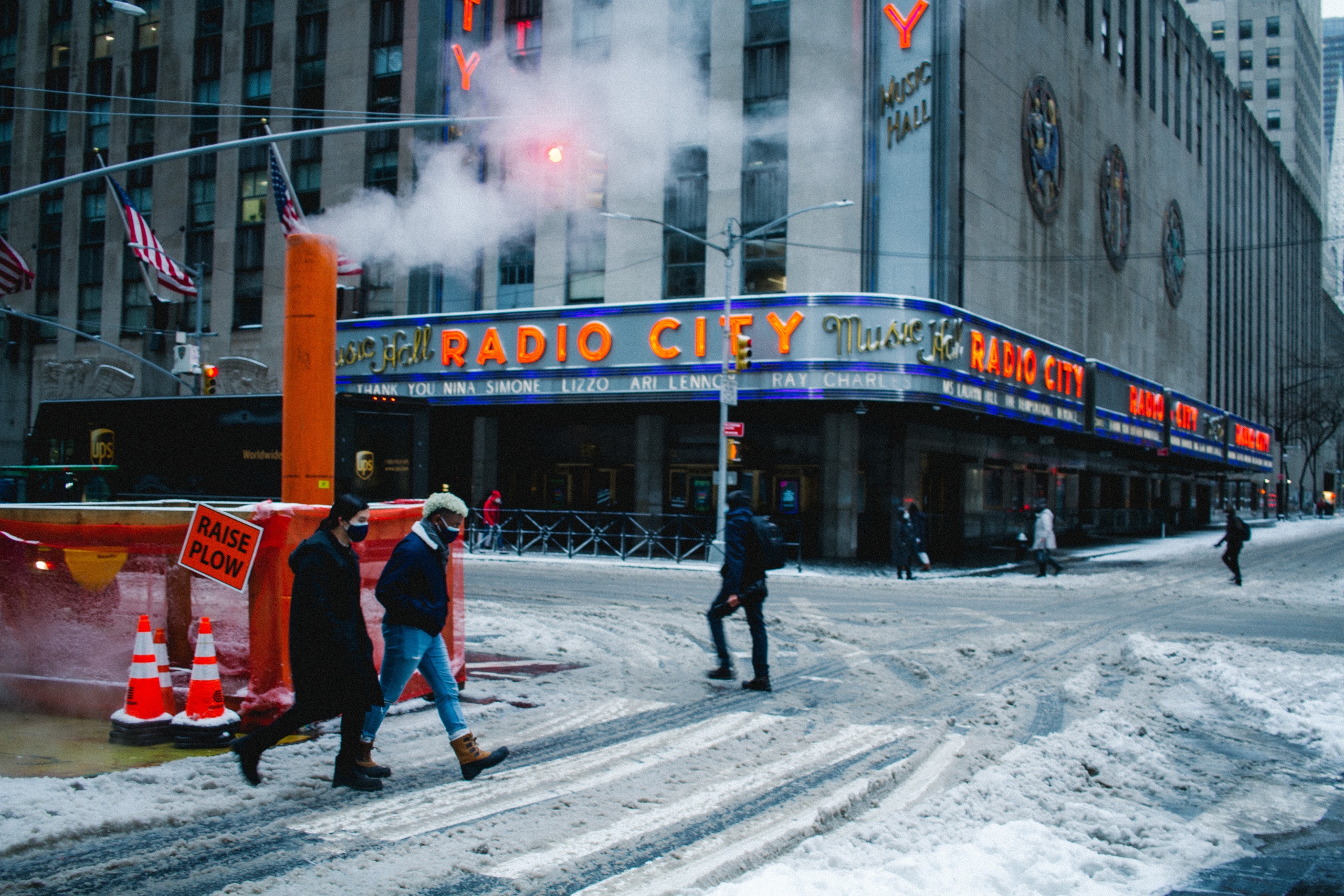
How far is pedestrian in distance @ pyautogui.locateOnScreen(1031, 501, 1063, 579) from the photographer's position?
70.7 feet

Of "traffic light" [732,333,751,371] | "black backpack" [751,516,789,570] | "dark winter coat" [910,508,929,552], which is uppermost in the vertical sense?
"traffic light" [732,333,751,371]

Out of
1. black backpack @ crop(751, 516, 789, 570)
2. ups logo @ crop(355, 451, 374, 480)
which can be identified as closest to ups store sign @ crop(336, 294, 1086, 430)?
ups logo @ crop(355, 451, 374, 480)

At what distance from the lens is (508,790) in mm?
5707

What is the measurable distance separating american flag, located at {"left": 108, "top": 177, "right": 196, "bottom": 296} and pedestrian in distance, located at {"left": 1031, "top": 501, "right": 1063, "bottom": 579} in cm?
2035

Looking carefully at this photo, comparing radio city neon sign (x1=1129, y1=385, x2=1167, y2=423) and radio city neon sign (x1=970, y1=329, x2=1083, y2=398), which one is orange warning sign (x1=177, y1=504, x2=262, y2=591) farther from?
radio city neon sign (x1=1129, y1=385, x2=1167, y2=423)

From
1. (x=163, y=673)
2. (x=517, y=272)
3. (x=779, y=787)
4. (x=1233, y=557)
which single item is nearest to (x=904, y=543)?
(x=1233, y=557)

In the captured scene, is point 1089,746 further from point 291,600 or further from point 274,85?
point 274,85

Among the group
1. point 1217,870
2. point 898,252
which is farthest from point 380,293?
point 1217,870

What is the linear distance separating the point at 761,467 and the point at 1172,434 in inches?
873

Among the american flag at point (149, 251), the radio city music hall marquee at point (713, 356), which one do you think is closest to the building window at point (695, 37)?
the radio city music hall marquee at point (713, 356)

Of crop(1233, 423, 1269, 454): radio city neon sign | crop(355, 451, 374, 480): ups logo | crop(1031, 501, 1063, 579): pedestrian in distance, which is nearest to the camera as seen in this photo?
crop(355, 451, 374, 480): ups logo

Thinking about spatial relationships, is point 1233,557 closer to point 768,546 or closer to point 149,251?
point 768,546

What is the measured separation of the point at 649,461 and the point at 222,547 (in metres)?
22.0

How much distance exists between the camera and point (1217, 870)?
466cm
